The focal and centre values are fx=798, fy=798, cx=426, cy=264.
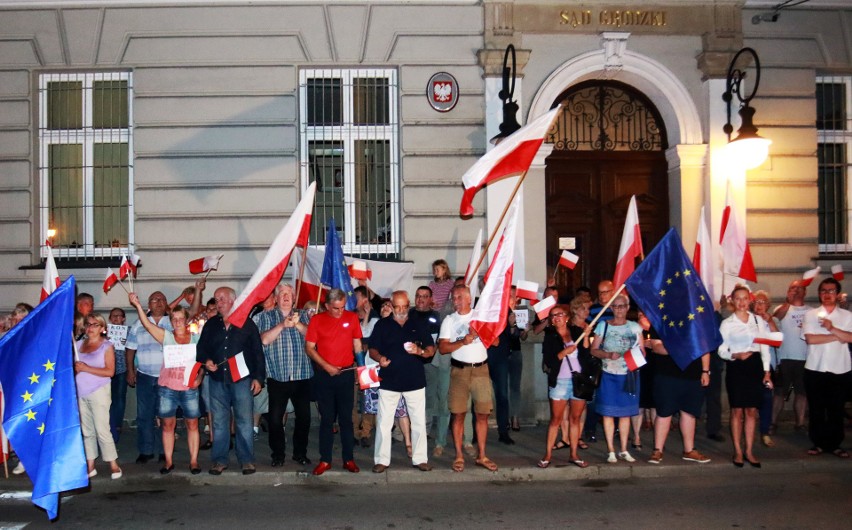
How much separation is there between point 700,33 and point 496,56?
3344 millimetres

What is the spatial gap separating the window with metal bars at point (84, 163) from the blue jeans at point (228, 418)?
486 cm

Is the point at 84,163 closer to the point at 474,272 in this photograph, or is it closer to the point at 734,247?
the point at 474,272

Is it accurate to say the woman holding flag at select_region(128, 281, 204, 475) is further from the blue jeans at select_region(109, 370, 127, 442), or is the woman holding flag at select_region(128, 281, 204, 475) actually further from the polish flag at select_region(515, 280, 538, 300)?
the polish flag at select_region(515, 280, 538, 300)

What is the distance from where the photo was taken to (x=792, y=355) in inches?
426

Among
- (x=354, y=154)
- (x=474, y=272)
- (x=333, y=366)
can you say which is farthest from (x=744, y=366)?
(x=354, y=154)

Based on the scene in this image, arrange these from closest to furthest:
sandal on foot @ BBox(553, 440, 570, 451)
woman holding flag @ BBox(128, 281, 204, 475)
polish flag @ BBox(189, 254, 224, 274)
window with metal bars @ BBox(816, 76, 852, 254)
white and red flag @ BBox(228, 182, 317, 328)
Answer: white and red flag @ BBox(228, 182, 317, 328)
woman holding flag @ BBox(128, 281, 204, 475)
sandal on foot @ BBox(553, 440, 570, 451)
polish flag @ BBox(189, 254, 224, 274)
window with metal bars @ BBox(816, 76, 852, 254)

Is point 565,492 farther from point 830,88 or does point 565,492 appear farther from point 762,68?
point 830,88

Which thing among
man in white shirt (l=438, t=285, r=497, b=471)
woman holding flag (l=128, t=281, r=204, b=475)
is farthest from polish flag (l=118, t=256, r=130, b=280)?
man in white shirt (l=438, t=285, r=497, b=471)

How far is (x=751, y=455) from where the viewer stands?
29.7 ft

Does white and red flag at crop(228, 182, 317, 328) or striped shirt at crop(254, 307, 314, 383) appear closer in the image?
white and red flag at crop(228, 182, 317, 328)

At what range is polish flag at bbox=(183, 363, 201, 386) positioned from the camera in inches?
343

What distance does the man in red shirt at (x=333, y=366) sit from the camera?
346 inches

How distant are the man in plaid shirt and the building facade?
3306 mm

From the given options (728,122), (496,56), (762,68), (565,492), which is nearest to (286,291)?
(565,492)
